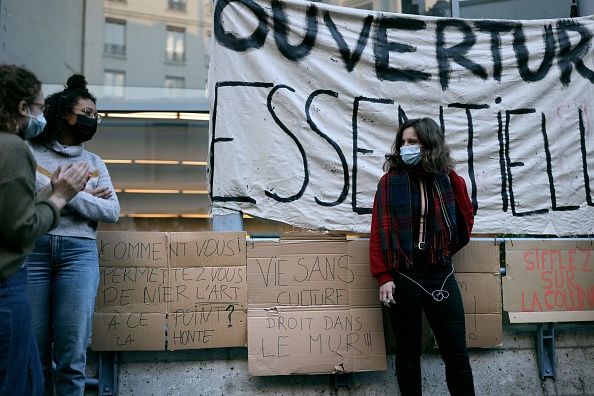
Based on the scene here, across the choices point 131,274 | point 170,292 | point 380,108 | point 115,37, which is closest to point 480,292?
point 380,108

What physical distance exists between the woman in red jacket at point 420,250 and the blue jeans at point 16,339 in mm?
1800

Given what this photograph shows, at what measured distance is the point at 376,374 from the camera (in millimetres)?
3916

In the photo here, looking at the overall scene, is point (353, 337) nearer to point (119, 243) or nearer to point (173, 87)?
point (119, 243)

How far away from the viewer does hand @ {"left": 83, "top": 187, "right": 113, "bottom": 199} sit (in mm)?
3062

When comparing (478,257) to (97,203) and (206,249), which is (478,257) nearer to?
(206,249)

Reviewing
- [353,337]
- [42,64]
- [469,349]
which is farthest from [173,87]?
[469,349]

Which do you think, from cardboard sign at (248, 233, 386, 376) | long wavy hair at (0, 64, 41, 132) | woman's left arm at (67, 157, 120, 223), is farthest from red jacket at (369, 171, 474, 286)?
long wavy hair at (0, 64, 41, 132)

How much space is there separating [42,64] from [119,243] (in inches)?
90.2

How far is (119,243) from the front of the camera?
3.69 metres

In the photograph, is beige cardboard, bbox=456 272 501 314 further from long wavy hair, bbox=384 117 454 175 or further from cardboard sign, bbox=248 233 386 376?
long wavy hair, bbox=384 117 454 175

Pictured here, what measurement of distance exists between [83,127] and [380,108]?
198 centimetres

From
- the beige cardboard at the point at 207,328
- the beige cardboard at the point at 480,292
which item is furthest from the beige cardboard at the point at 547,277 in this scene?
the beige cardboard at the point at 207,328

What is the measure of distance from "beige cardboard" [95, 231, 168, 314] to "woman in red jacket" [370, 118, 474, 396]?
126cm

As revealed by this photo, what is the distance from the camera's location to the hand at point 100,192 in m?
3.06
